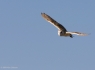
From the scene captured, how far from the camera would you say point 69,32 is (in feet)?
162

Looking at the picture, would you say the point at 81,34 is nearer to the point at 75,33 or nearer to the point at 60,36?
the point at 75,33

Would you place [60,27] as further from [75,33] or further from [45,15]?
[75,33]

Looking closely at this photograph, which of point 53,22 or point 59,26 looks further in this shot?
point 53,22

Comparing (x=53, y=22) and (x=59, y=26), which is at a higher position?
(x=53, y=22)

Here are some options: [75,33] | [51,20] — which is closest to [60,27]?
[51,20]

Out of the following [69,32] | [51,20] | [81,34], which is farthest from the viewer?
[51,20]

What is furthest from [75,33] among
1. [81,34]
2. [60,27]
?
[60,27]

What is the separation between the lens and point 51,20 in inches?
2087

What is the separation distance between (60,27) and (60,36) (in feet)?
6.20

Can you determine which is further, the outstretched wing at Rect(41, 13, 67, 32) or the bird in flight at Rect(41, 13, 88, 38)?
the outstretched wing at Rect(41, 13, 67, 32)

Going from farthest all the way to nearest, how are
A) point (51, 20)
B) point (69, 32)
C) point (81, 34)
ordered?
point (51, 20) → point (69, 32) → point (81, 34)

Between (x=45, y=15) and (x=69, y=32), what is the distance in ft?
14.2

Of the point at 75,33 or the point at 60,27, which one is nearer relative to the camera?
the point at 75,33

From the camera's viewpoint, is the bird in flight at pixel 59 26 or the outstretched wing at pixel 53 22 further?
the outstretched wing at pixel 53 22
